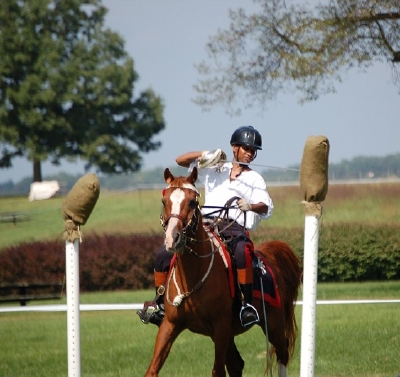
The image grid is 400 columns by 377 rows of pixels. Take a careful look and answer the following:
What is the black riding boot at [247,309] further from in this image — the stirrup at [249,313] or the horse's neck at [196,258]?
the horse's neck at [196,258]

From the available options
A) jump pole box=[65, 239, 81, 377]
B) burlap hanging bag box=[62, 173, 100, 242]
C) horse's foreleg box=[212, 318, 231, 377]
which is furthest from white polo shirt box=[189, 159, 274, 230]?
jump pole box=[65, 239, 81, 377]

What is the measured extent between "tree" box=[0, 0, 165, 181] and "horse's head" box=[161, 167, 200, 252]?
42483mm

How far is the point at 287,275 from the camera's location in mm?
9945

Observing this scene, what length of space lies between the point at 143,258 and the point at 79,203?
759 inches

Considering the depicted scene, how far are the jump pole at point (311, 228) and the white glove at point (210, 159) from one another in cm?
158

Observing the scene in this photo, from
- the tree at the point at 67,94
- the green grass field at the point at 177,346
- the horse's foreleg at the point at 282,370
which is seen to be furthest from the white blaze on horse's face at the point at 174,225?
the tree at the point at 67,94

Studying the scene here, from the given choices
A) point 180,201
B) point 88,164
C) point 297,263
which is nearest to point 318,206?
point 180,201

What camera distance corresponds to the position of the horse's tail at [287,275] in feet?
32.1

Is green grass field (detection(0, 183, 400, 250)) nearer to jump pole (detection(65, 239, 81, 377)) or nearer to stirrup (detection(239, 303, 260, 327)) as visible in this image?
stirrup (detection(239, 303, 260, 327))

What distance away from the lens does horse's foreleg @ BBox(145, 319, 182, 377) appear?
7.72 m

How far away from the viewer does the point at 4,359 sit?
14.8m

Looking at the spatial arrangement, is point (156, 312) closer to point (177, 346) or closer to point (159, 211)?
point (177, 346)

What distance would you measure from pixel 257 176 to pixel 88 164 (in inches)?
1655

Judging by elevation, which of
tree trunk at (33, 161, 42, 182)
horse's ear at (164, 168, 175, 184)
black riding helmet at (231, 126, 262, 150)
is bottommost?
tree trunk at (33, 161, 42, 182)
